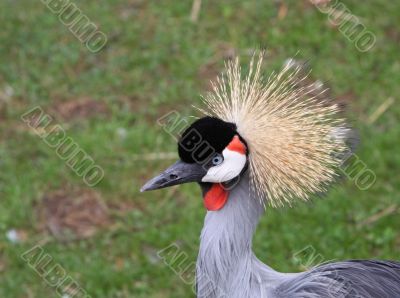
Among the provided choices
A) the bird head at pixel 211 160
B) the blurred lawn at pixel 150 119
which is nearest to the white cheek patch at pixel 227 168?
the bird head at pixel 211 160

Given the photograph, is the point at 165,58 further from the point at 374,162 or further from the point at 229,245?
the point at 229,245

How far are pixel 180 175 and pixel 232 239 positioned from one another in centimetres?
20

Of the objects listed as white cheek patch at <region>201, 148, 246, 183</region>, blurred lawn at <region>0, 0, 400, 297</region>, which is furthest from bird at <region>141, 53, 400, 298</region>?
blurred lawn at <region>0, 0, 400, 297</region>

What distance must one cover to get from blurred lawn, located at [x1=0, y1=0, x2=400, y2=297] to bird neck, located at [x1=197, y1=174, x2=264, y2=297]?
865 mm

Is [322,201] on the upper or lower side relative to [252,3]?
lower

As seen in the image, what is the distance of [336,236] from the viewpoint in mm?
2867

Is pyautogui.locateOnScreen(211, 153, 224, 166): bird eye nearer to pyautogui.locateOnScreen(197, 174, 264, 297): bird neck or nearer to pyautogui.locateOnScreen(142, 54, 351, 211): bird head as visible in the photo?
pyautogui.locateOnScreen(142, 54, 351, 211): bird head

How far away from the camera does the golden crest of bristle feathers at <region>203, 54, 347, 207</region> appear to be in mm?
1833

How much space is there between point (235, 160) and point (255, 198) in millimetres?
129

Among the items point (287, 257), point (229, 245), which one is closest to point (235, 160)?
point (229, 245)

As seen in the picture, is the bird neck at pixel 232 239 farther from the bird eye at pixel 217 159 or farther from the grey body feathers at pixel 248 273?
the bird eye at pixel 217 159

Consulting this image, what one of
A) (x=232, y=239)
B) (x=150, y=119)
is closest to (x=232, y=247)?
(x=232, y=239)

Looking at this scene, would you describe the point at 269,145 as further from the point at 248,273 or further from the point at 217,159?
the point at 248,273

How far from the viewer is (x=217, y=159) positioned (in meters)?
1.79
